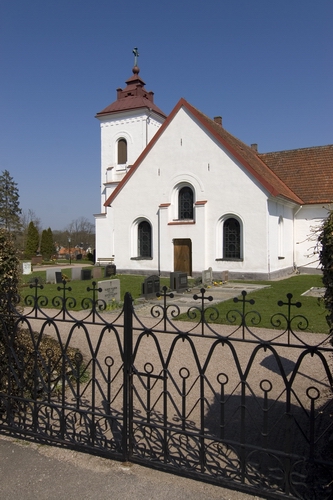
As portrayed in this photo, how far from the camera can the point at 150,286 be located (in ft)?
44.3

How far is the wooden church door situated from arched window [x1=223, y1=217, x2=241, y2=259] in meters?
1.95

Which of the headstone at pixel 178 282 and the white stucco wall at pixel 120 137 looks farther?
the white stucco wall at pixel 120 137

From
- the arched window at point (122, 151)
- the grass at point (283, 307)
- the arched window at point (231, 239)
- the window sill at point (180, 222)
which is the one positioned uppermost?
the arched window at point (122, 151)

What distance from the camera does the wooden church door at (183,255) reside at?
2109 cm

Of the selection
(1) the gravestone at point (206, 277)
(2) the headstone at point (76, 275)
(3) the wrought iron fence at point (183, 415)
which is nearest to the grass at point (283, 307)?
(1) the gravestone at point (206, 277)

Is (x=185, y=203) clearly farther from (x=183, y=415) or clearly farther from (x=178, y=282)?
(x=183, y=415)

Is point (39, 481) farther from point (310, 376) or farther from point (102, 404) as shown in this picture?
point (310, 376)

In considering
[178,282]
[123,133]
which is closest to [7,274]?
[178,282]

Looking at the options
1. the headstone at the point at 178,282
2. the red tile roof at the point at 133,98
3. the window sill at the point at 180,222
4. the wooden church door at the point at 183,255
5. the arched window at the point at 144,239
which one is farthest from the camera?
the red tile roof at the point at 133,98

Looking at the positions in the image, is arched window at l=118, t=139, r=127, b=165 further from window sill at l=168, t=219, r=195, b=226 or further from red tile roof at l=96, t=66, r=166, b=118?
window sill at l=168, t=219, r=195, b=226

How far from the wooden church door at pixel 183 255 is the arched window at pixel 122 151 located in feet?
41.3

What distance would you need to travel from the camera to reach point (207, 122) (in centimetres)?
2072

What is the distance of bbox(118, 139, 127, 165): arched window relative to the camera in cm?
3138

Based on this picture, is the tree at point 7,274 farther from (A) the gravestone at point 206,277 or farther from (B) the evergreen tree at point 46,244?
(B) the evergreen tree at point 46,244
